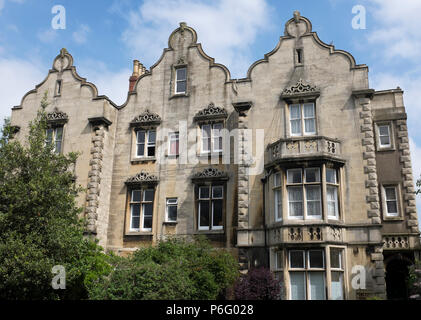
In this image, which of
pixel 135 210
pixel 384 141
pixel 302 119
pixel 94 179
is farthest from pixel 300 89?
pixel 94 179

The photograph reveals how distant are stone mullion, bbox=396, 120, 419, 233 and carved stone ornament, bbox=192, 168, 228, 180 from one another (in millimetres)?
9319

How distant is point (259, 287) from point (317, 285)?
2.61 meters

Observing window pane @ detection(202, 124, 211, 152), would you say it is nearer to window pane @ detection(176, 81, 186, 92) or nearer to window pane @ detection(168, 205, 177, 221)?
window pane @ detection(176, 81, 186, 92)

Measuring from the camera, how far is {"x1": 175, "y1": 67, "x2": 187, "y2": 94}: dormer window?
26.0 m

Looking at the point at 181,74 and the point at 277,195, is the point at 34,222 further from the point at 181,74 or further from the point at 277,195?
the point at 181,74

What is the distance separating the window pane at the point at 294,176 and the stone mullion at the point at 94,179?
35.5 feet

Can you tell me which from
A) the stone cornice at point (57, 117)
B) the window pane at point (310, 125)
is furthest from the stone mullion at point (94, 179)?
the window pane at point (310, 125)

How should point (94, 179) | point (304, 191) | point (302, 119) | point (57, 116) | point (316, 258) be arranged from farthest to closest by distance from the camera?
point (57, 116) → point (94, 179) → point (302, 119) → point (304, 191) → point (316, 258)

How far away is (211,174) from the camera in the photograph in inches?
927

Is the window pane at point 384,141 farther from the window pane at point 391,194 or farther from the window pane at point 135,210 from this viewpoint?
the window pane at point 135,210

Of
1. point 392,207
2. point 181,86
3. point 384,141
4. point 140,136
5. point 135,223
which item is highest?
point 181,86

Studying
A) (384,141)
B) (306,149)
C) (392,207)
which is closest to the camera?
(306,149)
